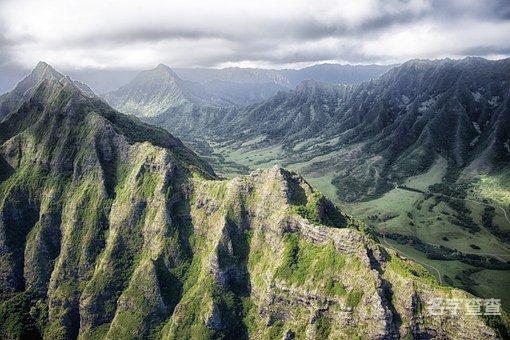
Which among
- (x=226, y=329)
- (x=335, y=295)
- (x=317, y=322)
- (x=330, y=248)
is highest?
(x=330, y=248)

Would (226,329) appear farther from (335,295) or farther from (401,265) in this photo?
(401,265)

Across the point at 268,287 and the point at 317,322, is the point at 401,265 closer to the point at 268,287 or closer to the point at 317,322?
the point at 317,322

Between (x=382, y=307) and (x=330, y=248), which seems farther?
(x=330, y=248)

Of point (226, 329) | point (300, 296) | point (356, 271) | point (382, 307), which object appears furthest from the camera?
point (226, 329)

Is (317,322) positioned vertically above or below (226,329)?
above

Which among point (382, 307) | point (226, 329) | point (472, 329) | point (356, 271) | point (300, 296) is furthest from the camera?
point (226, 329)

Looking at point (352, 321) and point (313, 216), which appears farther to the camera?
point (313, 216)

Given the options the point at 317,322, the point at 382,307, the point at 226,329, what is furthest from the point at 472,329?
the point at 226,329

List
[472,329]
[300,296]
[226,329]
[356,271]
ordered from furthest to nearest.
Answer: [226,329] → [300,296] → [356,271] → [472,329]

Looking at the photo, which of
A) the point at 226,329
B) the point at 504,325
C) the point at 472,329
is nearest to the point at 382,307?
the point at 472,329
